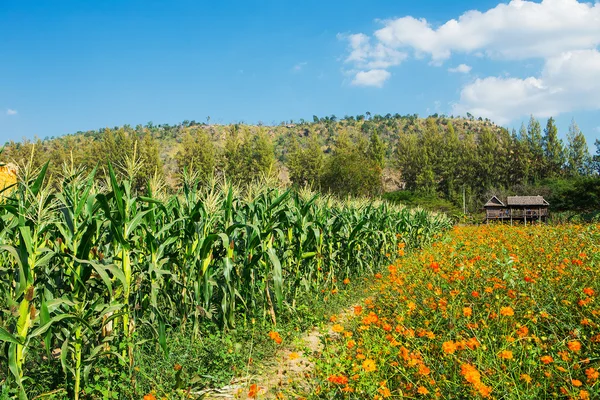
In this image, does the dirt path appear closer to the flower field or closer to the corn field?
the flower field

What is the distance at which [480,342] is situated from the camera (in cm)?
322

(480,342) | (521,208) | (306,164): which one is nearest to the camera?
(480,342)

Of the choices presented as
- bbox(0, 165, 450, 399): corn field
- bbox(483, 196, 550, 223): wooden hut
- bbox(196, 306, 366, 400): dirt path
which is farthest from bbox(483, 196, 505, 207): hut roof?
bbox(196, 306, 366, 400): dirt path

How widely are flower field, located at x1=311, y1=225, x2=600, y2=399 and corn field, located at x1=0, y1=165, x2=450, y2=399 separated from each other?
157 centimetres

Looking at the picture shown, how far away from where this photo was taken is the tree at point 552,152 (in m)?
52.2

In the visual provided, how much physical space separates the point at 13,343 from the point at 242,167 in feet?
148

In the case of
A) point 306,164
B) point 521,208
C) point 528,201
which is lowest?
point 521,208

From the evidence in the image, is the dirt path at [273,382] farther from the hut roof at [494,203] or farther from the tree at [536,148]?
the tree at [536,148]

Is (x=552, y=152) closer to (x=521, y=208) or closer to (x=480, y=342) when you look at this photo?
(x=521, y=208)

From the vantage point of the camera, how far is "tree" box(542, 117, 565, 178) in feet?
171

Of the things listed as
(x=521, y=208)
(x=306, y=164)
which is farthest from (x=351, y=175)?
(x=521, y=208)

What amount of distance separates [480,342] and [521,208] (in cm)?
4427

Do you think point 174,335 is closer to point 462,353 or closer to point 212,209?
point 212,209

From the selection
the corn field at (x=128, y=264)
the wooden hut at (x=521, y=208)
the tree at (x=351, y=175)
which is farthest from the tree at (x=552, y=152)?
the corn field at (x=128, y=264)
